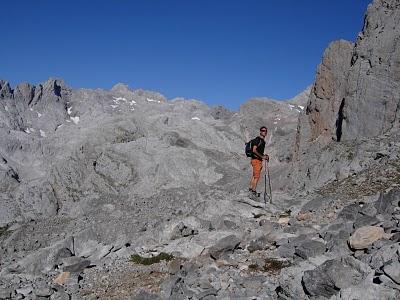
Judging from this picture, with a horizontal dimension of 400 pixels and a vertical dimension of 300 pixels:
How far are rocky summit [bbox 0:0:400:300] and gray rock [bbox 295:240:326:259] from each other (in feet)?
0.10

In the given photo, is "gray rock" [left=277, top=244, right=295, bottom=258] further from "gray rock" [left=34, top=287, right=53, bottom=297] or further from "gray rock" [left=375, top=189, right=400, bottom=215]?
"gray rock" [left=34, top=287, right=53, bottom=297]

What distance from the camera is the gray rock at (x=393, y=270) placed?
8273 millimetres

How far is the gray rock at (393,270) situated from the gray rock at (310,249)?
2.74m

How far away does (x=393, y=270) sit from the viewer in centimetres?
841

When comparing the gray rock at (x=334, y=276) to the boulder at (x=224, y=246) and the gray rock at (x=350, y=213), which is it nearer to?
the boulder at (x=224, y=246)

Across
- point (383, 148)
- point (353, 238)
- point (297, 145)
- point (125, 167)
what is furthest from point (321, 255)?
point (125, 167)

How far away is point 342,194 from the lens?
61.2ft

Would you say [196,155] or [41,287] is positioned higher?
[196,155]

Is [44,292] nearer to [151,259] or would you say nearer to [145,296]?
[151,259]

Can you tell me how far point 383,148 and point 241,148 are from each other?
216 feet

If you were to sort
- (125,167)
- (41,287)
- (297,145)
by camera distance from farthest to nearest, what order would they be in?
(125,167) → (297,145) → (41,287)

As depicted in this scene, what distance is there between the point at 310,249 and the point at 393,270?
310cm

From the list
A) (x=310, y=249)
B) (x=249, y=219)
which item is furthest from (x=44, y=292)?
(x=249, y=219)

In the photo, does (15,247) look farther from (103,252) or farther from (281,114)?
(281,114)
